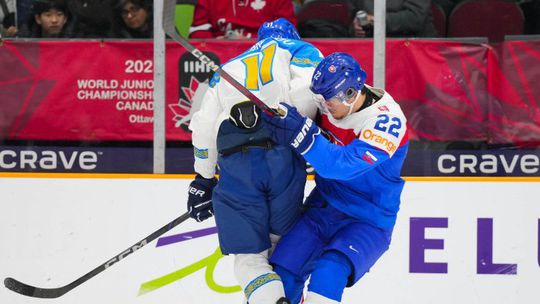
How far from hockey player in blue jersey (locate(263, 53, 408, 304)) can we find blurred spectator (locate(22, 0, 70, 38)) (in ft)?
6.25

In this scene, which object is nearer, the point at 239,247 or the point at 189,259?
the point at 239,247

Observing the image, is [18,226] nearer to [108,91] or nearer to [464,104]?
[108,91]

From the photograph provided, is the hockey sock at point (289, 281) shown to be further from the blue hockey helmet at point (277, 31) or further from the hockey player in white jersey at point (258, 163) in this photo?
the blue hockey helmet at point (277, 31)

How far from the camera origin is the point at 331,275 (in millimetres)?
4027

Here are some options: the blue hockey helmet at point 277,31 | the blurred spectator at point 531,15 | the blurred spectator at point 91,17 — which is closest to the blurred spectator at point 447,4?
the blurred spectator at point 531,15

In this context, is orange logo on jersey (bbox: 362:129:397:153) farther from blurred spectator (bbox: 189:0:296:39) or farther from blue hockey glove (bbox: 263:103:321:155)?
blurred spectator (bbox: 189:0:296:39)

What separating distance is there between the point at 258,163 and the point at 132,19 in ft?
5.68

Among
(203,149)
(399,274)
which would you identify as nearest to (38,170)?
(203,149)

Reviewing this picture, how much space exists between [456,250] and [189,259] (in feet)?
3.92

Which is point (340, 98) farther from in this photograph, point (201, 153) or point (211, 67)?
point (201, 153)

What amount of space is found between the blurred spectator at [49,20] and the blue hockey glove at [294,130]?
2.07 meters

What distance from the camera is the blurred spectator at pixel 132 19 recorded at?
562 centimetres

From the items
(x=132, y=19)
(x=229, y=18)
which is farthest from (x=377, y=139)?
(x=132, y=19)

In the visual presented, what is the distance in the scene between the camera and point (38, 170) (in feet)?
18.2
